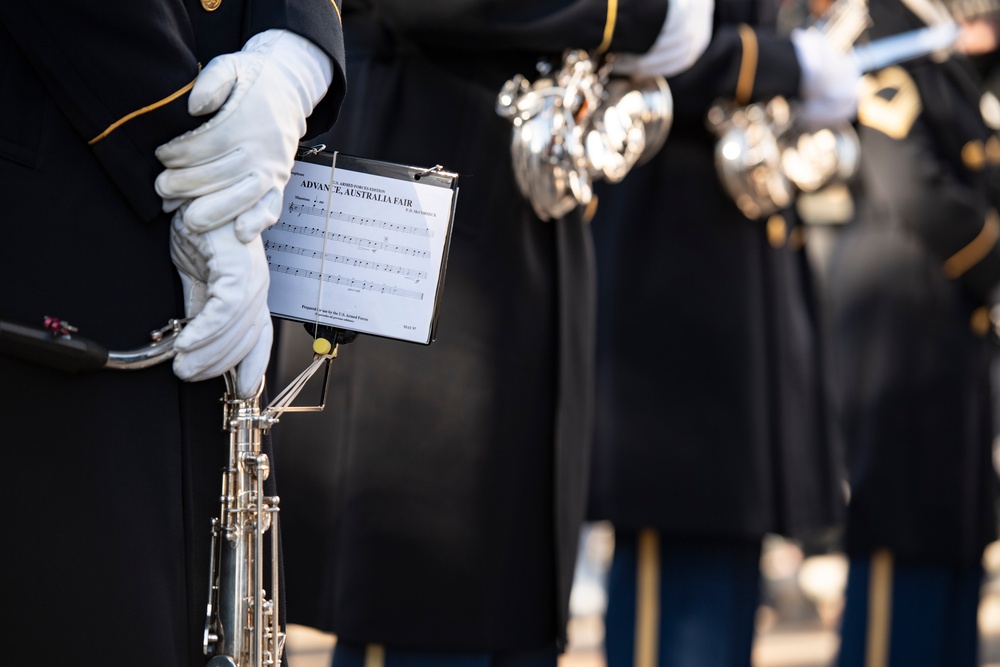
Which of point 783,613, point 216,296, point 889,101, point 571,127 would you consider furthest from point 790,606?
point 216,296

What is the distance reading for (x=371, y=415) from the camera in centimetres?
195

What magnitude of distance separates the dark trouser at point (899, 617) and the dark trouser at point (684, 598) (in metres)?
0.78

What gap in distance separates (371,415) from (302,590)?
279 millimetres

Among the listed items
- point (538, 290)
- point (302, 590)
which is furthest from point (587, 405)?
point (302, 590)

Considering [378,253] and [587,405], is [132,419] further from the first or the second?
[587,405]

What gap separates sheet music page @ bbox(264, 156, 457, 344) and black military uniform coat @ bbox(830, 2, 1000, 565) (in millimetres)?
2138

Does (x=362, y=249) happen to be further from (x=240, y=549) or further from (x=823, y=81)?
(x=823, y=81)

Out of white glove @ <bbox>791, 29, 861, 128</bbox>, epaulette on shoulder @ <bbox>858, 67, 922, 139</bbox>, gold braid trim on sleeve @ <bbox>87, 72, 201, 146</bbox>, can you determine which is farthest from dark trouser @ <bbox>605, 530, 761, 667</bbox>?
gold braid trim on sleeve @ <bbox>87, 72, 201, 146</bbox>

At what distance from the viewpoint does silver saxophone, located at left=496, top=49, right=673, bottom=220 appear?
1.99 metres

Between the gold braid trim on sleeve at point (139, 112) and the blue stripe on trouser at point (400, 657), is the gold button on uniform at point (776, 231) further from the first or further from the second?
the gold braid trim on sleeve at point (139, 112)

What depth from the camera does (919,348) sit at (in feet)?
11.2

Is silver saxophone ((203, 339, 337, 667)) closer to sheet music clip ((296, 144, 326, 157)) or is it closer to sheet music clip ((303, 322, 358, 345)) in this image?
sheet music clip ((303, 322, 358, 345))

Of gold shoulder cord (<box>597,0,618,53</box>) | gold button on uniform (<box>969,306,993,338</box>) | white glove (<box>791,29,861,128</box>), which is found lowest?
gold button on uniform (<box>969,306,993,338</box>)

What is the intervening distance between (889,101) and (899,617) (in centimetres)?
128
